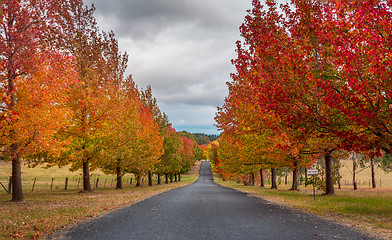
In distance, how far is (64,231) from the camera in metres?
8.07

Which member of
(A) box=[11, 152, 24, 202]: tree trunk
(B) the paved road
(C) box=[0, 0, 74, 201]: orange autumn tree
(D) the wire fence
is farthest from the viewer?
(D) the wire fence

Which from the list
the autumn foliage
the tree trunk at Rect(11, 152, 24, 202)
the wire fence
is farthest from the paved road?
the wire fence

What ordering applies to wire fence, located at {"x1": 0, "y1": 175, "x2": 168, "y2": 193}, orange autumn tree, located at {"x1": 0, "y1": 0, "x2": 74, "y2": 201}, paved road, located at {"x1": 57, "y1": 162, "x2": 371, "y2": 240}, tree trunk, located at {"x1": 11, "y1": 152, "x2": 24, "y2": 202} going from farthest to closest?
wire fence, located at {"x1": 0, "y1": 175, "x2": 168, "y2": 193}, tree trunk, located at {"x1": 11, "y1": 152, "x2": 24, "y2": 202}, orange autumn tree, located at {"x1": 0, "y1": 0, "x2": 74, "y2": 201}, paved road, located at {"x1": 57, "y1": 162, "x2": 371, "y2": 240}

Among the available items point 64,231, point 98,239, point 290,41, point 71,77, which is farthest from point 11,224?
point 290,41

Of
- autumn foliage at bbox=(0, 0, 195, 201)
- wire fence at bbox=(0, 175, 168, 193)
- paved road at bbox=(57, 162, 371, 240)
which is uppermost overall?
autumn foliage at bbox=(0, 0, 195, 201)

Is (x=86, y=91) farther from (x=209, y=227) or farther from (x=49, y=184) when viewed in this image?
(x=49, y=184)

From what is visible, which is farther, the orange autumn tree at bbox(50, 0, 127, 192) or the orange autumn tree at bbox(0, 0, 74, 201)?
the orange autumn tree at bbox(50, 0, 127, 192)

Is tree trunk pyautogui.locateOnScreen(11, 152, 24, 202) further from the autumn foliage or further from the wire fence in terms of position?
the wire fence

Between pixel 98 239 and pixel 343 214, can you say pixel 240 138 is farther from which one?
pixel 98 239

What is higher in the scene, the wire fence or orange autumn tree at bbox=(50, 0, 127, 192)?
orange autumn tree at bbox=(50, 0, 127, 192)

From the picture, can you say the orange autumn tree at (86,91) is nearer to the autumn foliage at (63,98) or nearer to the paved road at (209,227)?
the autumn foliage at (63,98)

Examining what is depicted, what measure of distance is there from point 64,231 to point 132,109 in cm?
2435

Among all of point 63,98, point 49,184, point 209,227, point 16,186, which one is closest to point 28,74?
point 63,98

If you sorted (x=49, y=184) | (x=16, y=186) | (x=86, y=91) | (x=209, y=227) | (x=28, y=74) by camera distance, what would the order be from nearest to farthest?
(x=209, y=227) < (x=28, y=74) < (x=16, y=186) < (x=86, y=91) < (x=49, y=184)
